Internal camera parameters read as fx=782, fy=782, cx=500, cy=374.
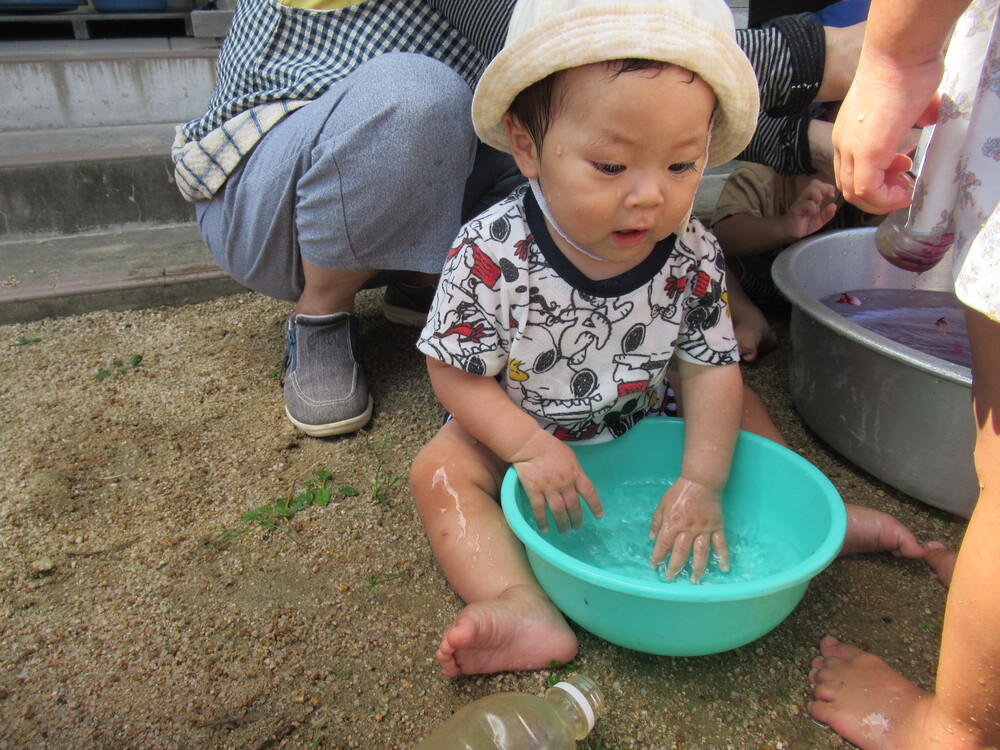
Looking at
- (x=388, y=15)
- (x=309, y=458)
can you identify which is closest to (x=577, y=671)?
(x=309, y=458)

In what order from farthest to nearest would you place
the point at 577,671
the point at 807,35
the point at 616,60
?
the point at 807,35 < the point at 577,671 < the point at 616,60

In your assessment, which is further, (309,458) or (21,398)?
(21,398)

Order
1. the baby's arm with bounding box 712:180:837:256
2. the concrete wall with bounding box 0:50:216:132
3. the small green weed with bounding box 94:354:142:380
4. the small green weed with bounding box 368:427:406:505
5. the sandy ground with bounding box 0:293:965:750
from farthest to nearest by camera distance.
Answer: the concrete wall with bounding box 0:50:216:132
the small green weed with bounding box 94:354:142:380
the baby's arm with bounding box 712:180:837:256
the small green weed with bounding box 368:427:406:505
the sandy ground with bounding box 0:293:965:750

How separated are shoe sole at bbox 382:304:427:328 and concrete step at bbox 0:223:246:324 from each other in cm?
59

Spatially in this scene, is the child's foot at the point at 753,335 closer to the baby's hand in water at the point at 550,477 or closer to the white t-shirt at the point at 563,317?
the white t-shirt at the point at 563,317

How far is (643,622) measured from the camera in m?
1.16

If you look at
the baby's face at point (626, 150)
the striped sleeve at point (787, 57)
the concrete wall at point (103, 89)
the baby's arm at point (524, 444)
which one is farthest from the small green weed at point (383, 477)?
the concrete wall at point (103, 89)

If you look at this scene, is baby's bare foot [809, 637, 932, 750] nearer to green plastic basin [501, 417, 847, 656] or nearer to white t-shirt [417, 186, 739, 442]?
green plastic basin [501, 417, 847, 656]

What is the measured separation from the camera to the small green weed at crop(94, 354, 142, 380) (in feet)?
7.04

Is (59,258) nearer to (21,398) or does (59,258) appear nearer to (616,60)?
(21,398)

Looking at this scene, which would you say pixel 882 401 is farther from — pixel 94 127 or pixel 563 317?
pixel 94 127

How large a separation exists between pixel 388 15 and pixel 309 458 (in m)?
1.04

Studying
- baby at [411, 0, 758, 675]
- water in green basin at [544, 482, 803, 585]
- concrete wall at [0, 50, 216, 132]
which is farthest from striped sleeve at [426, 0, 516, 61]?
concrete wall at [0, 50, 216, 132]

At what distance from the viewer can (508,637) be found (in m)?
1.22
